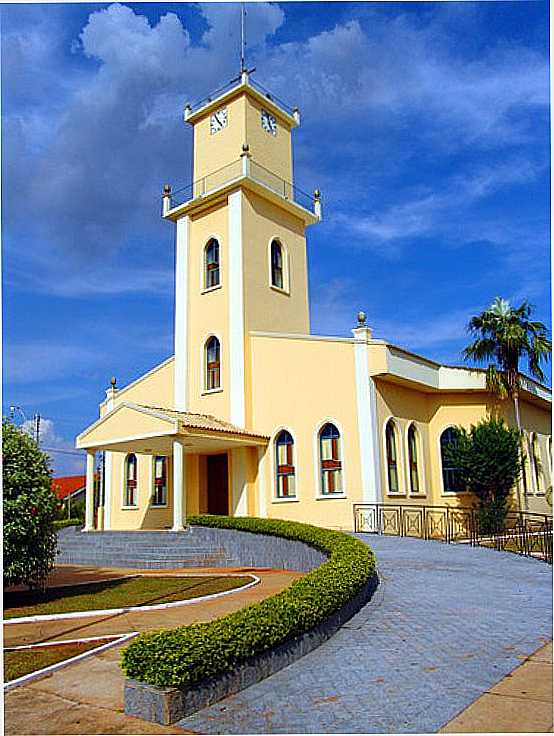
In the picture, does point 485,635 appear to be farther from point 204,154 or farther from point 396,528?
point 204,154

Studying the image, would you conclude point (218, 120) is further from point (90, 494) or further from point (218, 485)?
point (90, 494)

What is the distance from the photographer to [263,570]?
15086mm

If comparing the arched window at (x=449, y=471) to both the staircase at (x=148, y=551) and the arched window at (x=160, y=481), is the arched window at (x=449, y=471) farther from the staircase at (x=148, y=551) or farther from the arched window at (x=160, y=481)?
the arched window at (x=160, y=481)

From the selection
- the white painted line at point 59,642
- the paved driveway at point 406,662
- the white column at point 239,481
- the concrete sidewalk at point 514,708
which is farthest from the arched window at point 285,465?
the concrete sidewalk at point 514,708

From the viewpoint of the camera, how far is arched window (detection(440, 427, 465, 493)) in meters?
21.5

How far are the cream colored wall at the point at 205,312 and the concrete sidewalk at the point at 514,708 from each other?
15.9 m

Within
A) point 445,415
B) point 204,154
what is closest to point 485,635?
point 445,415

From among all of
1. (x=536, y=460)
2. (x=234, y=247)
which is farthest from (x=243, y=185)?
(x=536, y=460)

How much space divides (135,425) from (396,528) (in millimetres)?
7815

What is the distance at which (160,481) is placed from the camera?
23672 mm

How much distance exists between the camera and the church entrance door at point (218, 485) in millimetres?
22203

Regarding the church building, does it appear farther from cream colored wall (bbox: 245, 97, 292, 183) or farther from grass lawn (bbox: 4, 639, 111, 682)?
grass lawn (bbox: 4, 639, 111, 682)

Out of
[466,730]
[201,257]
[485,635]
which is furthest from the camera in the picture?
[201,257]

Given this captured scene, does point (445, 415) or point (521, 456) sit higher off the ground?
point (445, 415)
